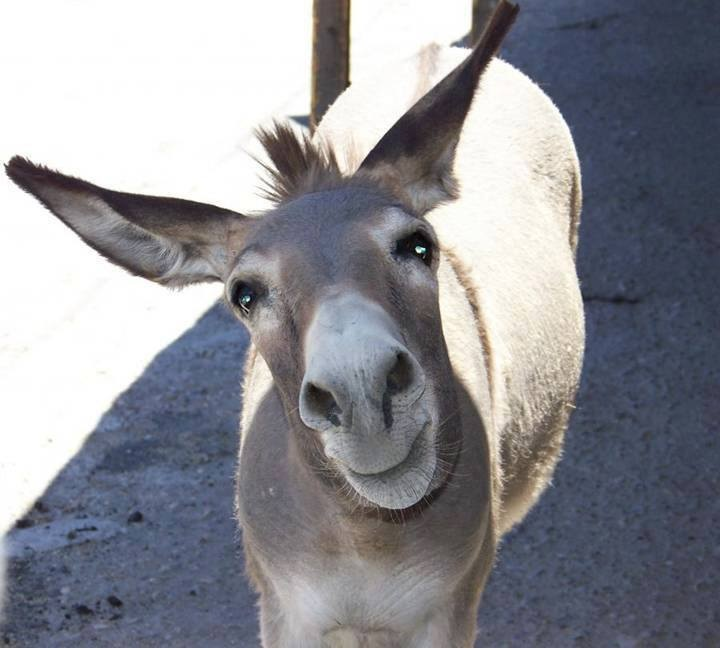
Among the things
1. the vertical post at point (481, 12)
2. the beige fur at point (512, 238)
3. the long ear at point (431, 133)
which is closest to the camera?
the long ear at point (431, 133)

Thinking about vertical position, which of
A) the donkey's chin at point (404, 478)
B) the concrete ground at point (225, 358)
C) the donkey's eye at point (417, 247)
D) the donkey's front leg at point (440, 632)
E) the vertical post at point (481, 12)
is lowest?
the concrete ground at point (225, 358)

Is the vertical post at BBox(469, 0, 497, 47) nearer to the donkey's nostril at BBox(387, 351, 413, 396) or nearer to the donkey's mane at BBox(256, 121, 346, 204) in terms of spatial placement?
the donkey's mane at BBox(256, 121, 346, 204)

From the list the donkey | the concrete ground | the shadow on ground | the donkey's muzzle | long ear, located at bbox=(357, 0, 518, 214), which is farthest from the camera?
the concrete ground

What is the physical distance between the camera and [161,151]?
8.30 metres

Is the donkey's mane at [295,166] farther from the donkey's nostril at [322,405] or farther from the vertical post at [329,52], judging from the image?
the vertical post at [329,52]

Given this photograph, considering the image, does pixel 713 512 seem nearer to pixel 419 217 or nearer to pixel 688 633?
pixel 688 633

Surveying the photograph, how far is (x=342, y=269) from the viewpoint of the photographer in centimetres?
269

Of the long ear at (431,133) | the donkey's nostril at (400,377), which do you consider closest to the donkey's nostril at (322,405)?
the donkey's nostril at (400,377)

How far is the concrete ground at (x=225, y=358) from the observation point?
4613mm

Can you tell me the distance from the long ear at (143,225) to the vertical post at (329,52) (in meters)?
3.01

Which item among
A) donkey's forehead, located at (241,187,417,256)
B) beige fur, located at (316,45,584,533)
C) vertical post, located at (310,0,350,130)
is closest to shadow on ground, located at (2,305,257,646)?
beige fur, located at (316,45,584,533)

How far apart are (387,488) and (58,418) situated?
3.39 metres

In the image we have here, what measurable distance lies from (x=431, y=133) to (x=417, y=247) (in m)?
0.45

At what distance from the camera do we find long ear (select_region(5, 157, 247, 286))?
9.86 feet
